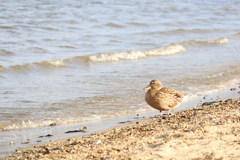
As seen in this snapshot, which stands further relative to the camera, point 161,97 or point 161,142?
point 161,97

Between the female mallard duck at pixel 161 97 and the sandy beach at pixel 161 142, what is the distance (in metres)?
0.77

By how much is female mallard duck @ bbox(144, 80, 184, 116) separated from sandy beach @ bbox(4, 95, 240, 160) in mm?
773

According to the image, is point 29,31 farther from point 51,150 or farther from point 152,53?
point 51,150

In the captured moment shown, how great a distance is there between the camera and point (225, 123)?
6.64 m

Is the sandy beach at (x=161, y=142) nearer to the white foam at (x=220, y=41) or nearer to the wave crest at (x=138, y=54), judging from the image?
the wave crest at (x=138, y=54)

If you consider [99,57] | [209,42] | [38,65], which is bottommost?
[38,65]

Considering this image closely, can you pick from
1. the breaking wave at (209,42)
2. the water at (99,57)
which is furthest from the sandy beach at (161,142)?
the breaking wave at (209,42)

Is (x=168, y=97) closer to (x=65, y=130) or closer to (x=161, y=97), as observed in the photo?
(x=161, y=97)

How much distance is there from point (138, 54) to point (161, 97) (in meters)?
7.40

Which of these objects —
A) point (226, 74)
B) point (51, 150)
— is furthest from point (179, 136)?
point (226, 74)

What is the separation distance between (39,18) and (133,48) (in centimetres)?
654

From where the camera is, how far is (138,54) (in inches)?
611

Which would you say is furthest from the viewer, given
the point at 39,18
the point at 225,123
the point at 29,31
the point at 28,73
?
the point at 39,18

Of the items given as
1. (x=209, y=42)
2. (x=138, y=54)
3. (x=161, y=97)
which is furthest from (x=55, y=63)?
(x=209, y=42)
